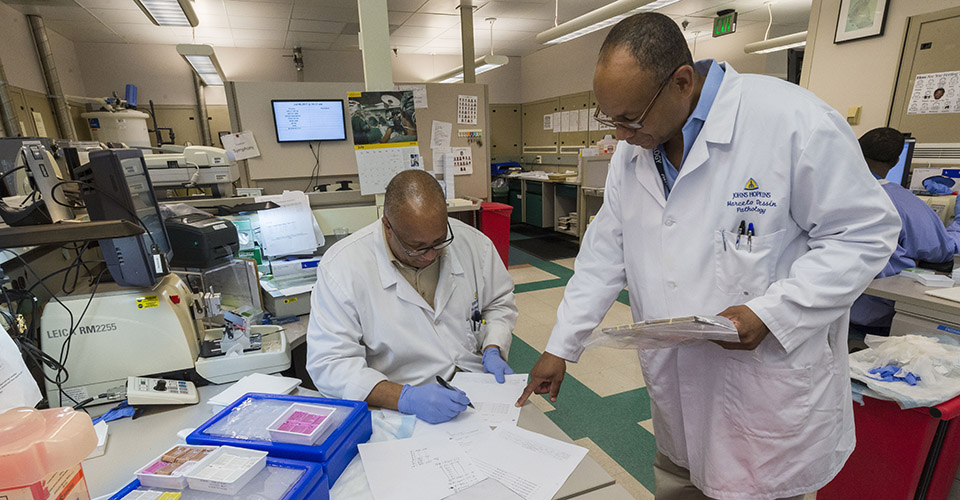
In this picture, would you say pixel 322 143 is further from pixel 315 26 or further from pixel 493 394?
pixel 493 394

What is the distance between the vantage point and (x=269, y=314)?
6.40 feet

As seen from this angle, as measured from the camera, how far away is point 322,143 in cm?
396

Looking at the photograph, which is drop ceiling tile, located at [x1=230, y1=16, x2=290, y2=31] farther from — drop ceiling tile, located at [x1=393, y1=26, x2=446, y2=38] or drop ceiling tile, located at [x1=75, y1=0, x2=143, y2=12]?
drop ceiling tile, located at [x1=393, y1=26, x2=446, y2=38]

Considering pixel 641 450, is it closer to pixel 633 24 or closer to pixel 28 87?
pixel 633 24

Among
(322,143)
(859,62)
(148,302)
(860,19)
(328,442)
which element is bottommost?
(328,442)

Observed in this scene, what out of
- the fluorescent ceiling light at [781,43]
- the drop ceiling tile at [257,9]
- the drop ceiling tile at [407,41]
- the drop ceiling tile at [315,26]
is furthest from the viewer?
the drop ceiling tile at [407,41]

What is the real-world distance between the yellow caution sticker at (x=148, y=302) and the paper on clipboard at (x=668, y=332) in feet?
4.16

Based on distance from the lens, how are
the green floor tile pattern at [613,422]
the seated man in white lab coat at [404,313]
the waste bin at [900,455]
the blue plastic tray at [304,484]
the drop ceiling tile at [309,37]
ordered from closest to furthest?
1. the blue plastic tray at [304,484]
2. the seated man in white lab coat at [404,313]
3. the waste bin at [900,455]
4. the green floor tile pattern at [613,422]
5. the drop ceiling tile at [309,37]

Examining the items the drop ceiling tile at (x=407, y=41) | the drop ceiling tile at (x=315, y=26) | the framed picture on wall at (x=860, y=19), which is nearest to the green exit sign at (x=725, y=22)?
the framed picture on wall at (x=860, y=19)

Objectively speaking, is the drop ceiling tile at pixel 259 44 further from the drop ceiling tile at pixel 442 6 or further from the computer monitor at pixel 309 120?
the computer monitor at pixel 309 120

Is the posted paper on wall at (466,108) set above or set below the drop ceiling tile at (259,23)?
below

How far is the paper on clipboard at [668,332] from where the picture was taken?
32.8 inches

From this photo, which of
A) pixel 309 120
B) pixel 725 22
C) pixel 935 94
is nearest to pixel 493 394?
pixel 309 120

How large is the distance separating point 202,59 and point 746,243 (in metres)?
5.30
